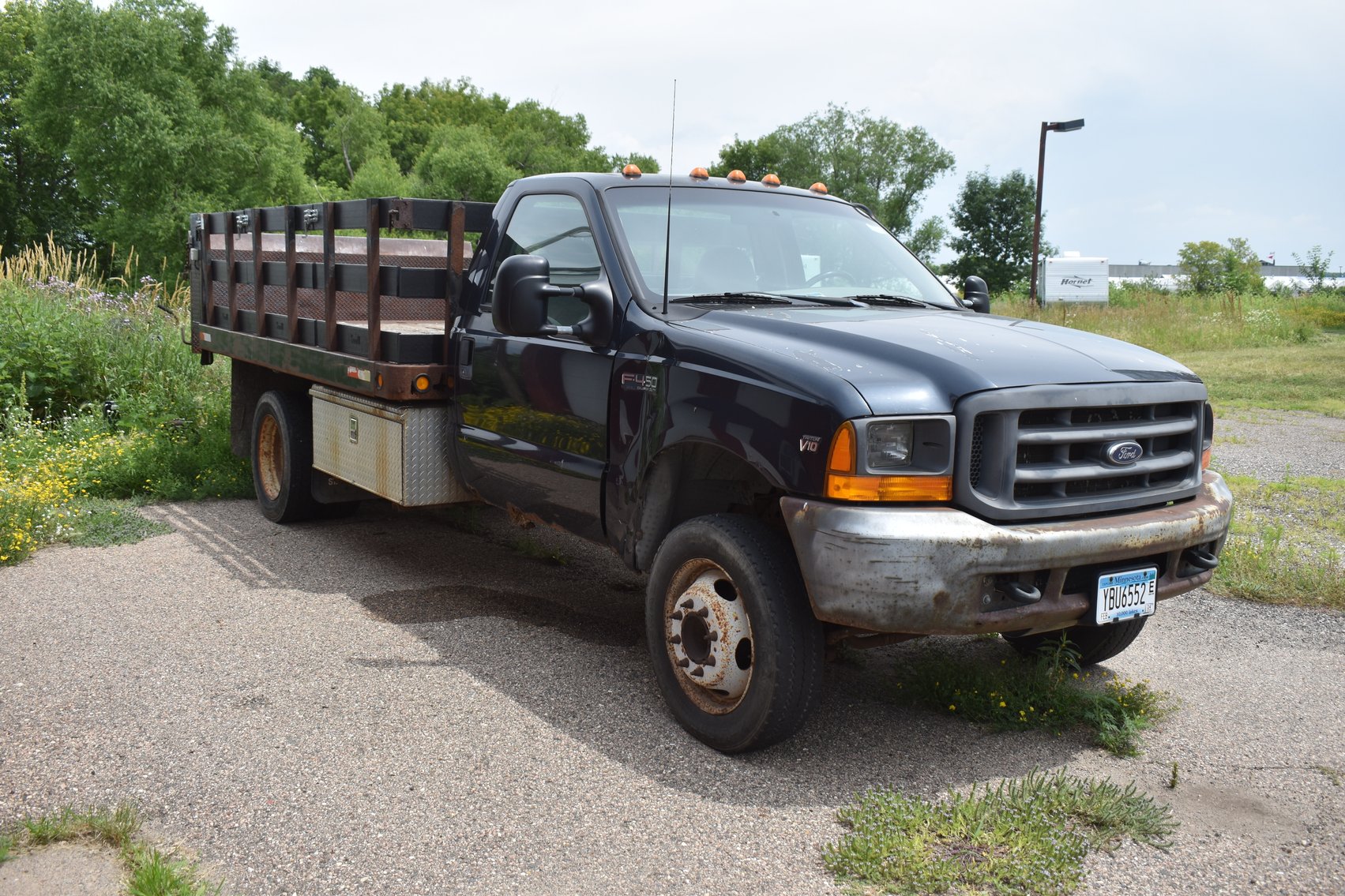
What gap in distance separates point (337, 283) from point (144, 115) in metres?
40.1

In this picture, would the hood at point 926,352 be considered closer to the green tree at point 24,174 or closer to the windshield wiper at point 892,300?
the windshield wiper at point 892,300

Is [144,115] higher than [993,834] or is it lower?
higher

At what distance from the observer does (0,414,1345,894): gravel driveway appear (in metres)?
3.42

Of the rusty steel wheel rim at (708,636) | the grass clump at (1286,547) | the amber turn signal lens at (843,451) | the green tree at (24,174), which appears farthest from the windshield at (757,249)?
the green tree at (24,174)

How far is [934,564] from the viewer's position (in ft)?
11.9

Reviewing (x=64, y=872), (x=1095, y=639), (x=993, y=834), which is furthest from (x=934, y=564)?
(x=64, y=872)

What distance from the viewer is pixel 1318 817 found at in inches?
147

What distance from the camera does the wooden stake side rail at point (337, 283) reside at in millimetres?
5973

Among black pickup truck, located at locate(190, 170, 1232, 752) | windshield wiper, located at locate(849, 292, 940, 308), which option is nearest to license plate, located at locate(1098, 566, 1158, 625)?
black pickup truck, located at locate(190, 170, 1232, 752)

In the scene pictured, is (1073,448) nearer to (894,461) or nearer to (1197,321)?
(894,461)

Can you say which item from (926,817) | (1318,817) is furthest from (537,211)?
(1318,817)

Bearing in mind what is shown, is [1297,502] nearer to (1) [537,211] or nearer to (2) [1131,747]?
(2) [1131,747]

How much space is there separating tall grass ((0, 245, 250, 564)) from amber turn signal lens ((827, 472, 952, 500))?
17.4 ft

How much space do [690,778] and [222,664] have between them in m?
2.26
